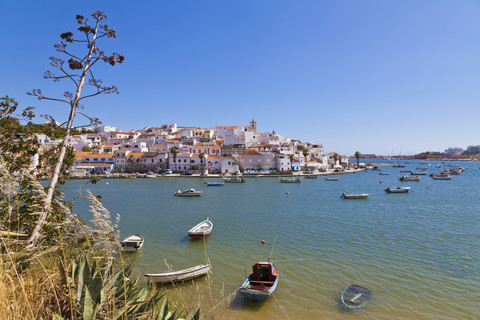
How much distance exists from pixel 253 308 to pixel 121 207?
2413 centimetres

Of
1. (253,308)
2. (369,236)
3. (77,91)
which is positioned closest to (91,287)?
(77,91)

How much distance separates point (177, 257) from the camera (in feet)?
46.8

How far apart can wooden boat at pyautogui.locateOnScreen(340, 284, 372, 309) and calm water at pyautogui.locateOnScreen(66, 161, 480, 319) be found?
0.29 meters

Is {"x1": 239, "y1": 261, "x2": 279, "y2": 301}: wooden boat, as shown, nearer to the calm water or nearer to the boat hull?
the boat hull

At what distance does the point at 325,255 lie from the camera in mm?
14469

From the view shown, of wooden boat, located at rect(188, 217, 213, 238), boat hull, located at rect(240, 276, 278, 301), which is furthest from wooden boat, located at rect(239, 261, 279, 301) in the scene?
wooden boat, located at rect(188, 217, 213, 238)

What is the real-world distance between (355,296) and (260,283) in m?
3.90

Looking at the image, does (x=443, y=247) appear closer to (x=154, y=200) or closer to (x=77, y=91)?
(x=77, y=91)

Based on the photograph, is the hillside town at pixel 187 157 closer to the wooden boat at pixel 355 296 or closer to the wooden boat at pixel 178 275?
the wooden boat at pixel 178 275

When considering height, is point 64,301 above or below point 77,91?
below

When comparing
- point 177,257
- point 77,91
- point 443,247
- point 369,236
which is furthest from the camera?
point 369,236

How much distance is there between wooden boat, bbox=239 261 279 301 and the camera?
9940 mm

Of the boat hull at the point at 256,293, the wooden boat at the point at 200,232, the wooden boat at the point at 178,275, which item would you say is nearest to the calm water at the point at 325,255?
the boat hull at the point at 256,293

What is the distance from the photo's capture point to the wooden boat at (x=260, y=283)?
9940mm
